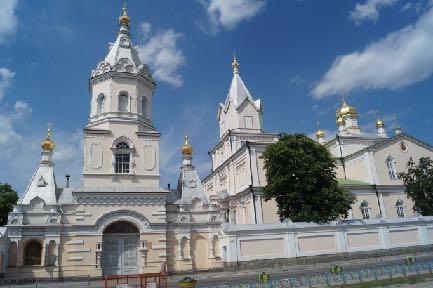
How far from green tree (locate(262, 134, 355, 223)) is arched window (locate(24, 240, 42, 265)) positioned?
1616cm

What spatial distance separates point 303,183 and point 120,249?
45.2 ft

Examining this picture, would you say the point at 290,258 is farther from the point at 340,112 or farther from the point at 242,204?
the point at 340,112

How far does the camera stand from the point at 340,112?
53.4 meters

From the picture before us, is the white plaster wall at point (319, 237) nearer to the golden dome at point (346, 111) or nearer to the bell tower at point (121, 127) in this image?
the bell tower at point (121, 127)

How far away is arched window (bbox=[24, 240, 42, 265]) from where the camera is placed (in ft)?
71.5

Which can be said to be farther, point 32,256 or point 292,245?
point 292,245

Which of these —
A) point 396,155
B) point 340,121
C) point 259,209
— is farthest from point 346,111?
point 259,209

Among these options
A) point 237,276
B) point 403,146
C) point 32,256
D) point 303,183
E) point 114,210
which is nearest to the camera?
point 237,276

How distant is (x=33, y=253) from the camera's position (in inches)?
866

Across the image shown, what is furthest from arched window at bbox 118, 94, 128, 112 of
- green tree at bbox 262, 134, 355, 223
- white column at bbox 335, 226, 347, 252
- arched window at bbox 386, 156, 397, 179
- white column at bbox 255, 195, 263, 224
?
arched window at bbox 386, 156, 397, 179

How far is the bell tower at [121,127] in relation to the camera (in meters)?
24.5

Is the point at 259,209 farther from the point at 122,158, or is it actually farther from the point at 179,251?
the point at 122,158

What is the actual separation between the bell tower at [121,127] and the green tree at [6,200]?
1608cm

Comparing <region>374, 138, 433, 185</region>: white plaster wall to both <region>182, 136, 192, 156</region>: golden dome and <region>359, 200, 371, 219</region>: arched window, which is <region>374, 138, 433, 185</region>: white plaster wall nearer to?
<region>359, 200, 371, 219</region>: arched window
